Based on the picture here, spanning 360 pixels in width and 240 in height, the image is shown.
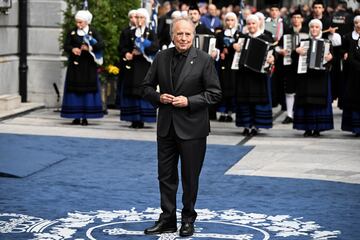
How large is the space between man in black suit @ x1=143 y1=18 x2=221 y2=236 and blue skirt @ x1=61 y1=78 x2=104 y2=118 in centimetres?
870

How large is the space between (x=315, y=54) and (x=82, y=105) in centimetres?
386

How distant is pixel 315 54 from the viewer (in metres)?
18.1

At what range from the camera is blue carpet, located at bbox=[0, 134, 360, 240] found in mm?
10516

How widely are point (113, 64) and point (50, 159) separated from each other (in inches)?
249

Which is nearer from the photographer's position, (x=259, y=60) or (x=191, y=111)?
(x=191, y=111)

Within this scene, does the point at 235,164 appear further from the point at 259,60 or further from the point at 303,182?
the point at 259,60

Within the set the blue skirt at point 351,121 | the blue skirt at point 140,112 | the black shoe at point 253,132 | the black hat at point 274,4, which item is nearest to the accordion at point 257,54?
the black shoe at point 253,132

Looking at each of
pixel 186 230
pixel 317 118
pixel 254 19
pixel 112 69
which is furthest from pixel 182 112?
pixel 112 69

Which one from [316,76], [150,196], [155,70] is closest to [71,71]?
[316,76]

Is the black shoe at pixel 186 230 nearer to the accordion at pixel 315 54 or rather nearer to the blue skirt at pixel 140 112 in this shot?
the accordion at pixel 315 54

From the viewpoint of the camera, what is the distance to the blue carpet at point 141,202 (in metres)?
10.5

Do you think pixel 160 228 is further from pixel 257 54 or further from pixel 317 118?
pixel 317 118

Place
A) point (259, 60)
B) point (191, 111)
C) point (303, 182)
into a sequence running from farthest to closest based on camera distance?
point (259, 60)
point (303, 182)
point (191, 111)

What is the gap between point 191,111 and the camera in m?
10.2
